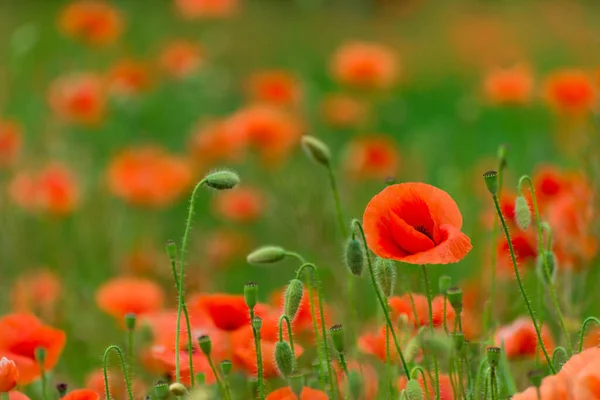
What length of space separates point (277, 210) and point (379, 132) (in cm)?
182

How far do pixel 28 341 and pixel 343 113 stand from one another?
2.37 m

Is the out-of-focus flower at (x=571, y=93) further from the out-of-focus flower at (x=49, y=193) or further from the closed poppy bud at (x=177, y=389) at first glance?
the closed poppy bud at (x=177, y=389)

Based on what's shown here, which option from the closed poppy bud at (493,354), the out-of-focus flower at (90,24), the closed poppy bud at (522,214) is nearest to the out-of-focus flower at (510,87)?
the out-of-focus flower at (90,24)

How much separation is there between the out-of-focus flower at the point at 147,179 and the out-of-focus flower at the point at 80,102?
229 millimetres

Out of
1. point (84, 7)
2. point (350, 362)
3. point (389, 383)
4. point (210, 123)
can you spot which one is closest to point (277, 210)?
point (210, 123)

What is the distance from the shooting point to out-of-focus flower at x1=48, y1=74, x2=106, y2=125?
3344mm

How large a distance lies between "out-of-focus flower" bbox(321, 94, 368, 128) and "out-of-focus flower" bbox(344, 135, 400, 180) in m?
0.27

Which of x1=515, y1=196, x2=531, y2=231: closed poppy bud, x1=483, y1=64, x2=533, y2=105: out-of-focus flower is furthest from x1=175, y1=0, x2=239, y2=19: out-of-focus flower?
x1=515, y1=196, x2=531, y2=231: closed poppy bud

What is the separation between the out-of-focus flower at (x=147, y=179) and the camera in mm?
3092

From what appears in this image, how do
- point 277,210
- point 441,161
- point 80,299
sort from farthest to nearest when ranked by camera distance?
point 441,161 < point 277,210 < point 80,299

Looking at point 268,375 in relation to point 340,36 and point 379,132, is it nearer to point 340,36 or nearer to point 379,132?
point 379,132

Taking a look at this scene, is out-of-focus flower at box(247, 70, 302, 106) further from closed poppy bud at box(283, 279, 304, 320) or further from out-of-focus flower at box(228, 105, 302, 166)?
closed poppy bud at box(283, 279, 304, 320)

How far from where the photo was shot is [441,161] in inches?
159

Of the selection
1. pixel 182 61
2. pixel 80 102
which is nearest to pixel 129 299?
pixel 80 102
